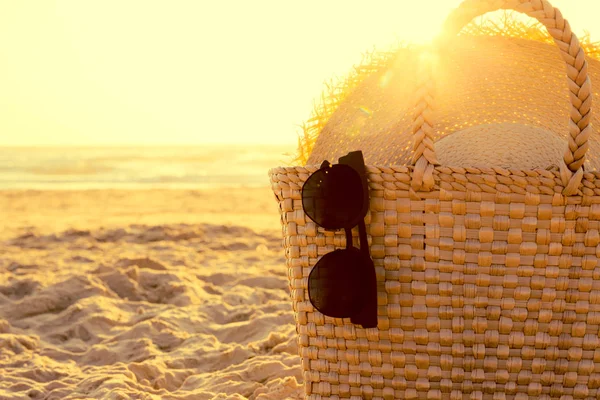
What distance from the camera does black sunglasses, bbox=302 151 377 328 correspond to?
1.00m

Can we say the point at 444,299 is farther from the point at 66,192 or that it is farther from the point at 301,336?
the point at 66,192

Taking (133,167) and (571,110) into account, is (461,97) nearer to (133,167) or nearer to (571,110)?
(571,110)

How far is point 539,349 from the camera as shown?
3.59ft

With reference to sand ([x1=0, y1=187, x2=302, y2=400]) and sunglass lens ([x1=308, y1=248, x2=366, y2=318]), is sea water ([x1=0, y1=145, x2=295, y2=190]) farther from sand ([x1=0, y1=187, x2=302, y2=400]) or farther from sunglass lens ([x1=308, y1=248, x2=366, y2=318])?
sunglass lens ([x1=308, y1=248, x2=366, y2=318])

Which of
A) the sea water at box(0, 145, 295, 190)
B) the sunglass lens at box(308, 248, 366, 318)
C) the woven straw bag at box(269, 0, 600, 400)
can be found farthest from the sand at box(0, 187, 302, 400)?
the sea water at box(0, 145, 295, 190)

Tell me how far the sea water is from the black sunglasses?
7430mm

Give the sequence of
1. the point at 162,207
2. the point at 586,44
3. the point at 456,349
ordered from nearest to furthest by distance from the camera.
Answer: the point at 456,349 < the point at 586,44 < the point at 162,207

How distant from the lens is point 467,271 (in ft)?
3.46

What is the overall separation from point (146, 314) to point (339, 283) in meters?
1.58

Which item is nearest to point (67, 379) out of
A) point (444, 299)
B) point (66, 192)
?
point (444, 299)

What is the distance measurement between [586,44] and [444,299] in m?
0.88

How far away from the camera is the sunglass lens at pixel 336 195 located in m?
1.00

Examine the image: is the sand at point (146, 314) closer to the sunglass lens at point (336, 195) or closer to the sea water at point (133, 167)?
the sunglass lens at point (336, 195)

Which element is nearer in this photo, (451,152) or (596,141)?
(451,152)
